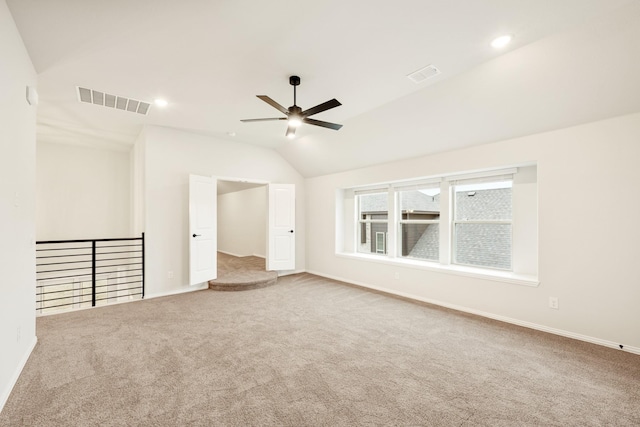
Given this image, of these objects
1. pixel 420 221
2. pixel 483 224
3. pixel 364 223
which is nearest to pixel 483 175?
pixel 483 224

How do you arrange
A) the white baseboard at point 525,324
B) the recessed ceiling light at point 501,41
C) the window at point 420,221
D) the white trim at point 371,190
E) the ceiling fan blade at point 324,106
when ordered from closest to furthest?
the recessed ceiling light at point 501,41, the ceiling fan blade at point 324,106, the white baseboard at point 525,324, the window at point 420,221, the white trim at point 371,190

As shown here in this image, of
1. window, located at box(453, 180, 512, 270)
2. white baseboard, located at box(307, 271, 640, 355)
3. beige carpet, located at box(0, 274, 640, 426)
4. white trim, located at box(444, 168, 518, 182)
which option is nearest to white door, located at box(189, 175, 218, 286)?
beige carpet, located at box(0, 274, 640, 426)

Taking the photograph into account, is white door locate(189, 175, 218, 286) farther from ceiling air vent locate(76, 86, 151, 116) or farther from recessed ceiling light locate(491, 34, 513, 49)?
recessed ceiling light locate(491, 34, 513, 49)

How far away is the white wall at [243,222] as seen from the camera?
332 inches

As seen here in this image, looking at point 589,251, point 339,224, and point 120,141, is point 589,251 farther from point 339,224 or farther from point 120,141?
point 120,141

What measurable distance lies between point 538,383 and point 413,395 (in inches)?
42.9

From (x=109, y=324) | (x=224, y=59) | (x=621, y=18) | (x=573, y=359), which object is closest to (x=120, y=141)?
(x=109, y=324)

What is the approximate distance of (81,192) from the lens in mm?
6184

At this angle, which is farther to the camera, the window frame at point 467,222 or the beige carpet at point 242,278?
the beige carpet at point 242,278

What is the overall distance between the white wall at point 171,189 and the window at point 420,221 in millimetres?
3616

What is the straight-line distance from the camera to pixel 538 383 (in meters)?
2.24

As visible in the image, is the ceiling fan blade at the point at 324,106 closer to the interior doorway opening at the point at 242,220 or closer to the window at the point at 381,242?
the window at the point at 381,242

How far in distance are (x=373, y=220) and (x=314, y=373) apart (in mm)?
3963

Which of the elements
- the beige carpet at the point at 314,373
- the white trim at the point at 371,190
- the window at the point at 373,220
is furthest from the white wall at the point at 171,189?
the window at the point at 373,220
